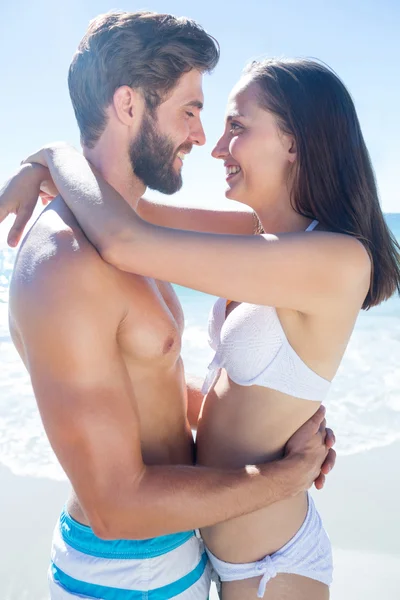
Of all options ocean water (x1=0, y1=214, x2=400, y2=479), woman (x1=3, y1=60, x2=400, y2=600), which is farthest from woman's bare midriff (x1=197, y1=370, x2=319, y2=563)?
ocean water (x1=0, y1=214, x2=400, y2=479)

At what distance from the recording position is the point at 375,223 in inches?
85.3

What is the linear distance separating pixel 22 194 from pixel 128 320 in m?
0.77

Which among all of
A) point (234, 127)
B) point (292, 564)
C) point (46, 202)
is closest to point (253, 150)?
point (234, 127)

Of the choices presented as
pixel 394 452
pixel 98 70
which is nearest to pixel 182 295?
pixel 394 452

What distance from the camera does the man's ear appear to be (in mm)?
2336

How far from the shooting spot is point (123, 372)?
1766 millimetres

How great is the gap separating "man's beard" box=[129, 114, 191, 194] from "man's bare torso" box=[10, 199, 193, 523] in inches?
21.0

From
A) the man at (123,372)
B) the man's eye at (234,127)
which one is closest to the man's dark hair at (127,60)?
the man at (123,372)

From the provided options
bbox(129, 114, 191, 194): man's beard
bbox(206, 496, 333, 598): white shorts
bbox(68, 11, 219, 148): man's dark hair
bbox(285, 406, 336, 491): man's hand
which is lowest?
bbox(206, 496, 333, 598): white shorts

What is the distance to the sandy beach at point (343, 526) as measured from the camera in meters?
3.62

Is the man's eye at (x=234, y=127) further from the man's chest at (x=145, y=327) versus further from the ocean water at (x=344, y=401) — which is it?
the ocean water at (x=344, y=401)

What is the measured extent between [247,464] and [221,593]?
45cm

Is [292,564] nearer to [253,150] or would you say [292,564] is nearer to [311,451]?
[311,451]

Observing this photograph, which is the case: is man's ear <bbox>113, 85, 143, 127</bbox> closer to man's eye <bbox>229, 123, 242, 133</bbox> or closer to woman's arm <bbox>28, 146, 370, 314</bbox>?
man's eye <bbox>229, 123, 242, 133</bbox>
